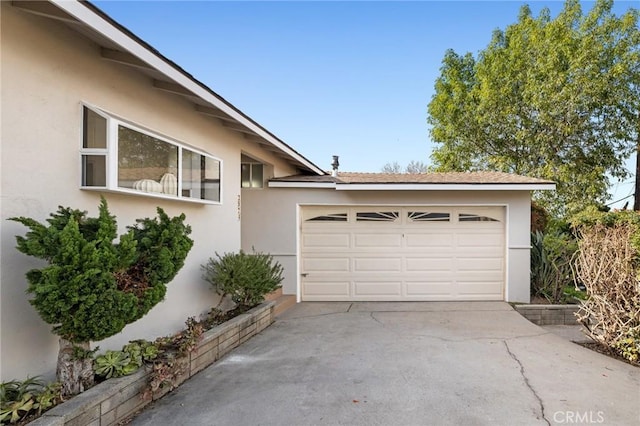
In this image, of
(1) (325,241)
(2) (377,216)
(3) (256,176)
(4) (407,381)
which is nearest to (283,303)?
(1) (325,241)

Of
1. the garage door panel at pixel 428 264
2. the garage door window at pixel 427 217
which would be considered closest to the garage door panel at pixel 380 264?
the garage door panel at pixel 428 264

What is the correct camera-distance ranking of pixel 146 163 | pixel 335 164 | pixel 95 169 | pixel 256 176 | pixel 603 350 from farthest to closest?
1. pixel 335 164
2. pixel 256 176
3. pixel 603 350
4. pixel 146 163
5. pixel 95 169

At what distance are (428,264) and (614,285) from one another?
149 inches

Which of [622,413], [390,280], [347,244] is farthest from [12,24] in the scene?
[390,280]

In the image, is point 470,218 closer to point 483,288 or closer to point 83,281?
point 483,288

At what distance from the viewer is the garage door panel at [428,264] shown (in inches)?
342

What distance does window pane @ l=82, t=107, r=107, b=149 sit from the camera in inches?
143

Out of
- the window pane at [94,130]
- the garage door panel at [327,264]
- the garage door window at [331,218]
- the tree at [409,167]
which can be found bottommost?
the garage door panel at [327,264]

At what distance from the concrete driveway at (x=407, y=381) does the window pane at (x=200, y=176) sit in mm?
2284

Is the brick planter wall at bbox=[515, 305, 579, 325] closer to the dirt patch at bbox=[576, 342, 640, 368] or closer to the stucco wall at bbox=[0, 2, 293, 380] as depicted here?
the dirt patch at bbox=[576, 342, 640, 368]

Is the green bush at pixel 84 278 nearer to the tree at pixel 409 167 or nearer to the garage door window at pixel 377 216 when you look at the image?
the garage door window at pixel 377 216

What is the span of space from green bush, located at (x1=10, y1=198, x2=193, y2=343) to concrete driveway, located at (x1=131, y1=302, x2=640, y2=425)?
1.02 meters

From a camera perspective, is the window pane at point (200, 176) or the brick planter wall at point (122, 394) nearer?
the brick planter wall at point (122, 394)

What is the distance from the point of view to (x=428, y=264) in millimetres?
8734
